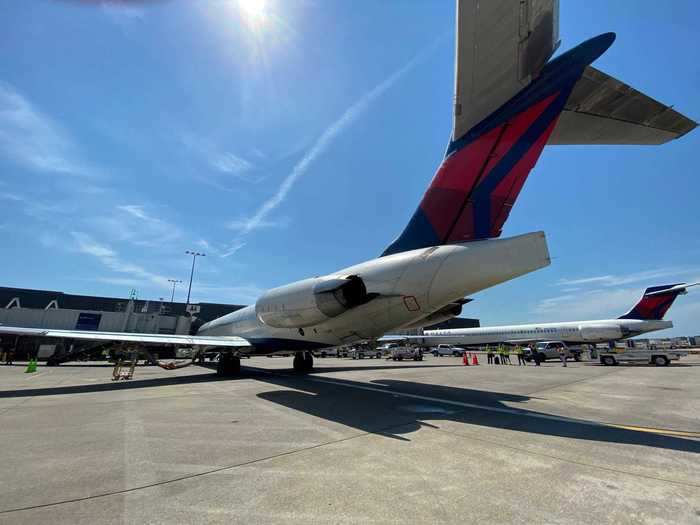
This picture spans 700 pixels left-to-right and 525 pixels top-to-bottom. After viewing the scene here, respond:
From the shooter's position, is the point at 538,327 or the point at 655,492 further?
the point at 538,327

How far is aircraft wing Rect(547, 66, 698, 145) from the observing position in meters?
6.36

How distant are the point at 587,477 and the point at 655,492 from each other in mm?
480

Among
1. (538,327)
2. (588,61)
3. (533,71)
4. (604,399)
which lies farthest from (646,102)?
(538,327)

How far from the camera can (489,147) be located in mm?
7031

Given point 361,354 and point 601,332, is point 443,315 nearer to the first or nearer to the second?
point 601,332

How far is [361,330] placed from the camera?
29.4ft

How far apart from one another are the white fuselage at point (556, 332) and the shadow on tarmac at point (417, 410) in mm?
27863

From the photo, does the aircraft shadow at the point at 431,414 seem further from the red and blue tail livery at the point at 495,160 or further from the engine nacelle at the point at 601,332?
the engine nacelle at the point at 601,332

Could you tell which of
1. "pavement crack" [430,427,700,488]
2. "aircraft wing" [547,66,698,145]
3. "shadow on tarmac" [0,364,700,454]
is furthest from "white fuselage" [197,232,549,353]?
"aircraft wing" [547,66,698,145]

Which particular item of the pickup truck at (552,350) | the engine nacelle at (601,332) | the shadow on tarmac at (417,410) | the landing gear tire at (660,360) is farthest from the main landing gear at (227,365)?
the engine nacelle at (601,332)

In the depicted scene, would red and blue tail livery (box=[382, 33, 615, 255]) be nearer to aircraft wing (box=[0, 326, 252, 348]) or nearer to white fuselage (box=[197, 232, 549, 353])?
white fuselage (box=[197, 232, 549, 353])

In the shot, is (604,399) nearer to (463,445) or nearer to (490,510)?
(463,445)

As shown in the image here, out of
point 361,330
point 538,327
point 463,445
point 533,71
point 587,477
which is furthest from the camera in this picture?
point 538,327

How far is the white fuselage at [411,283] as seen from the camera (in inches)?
234
